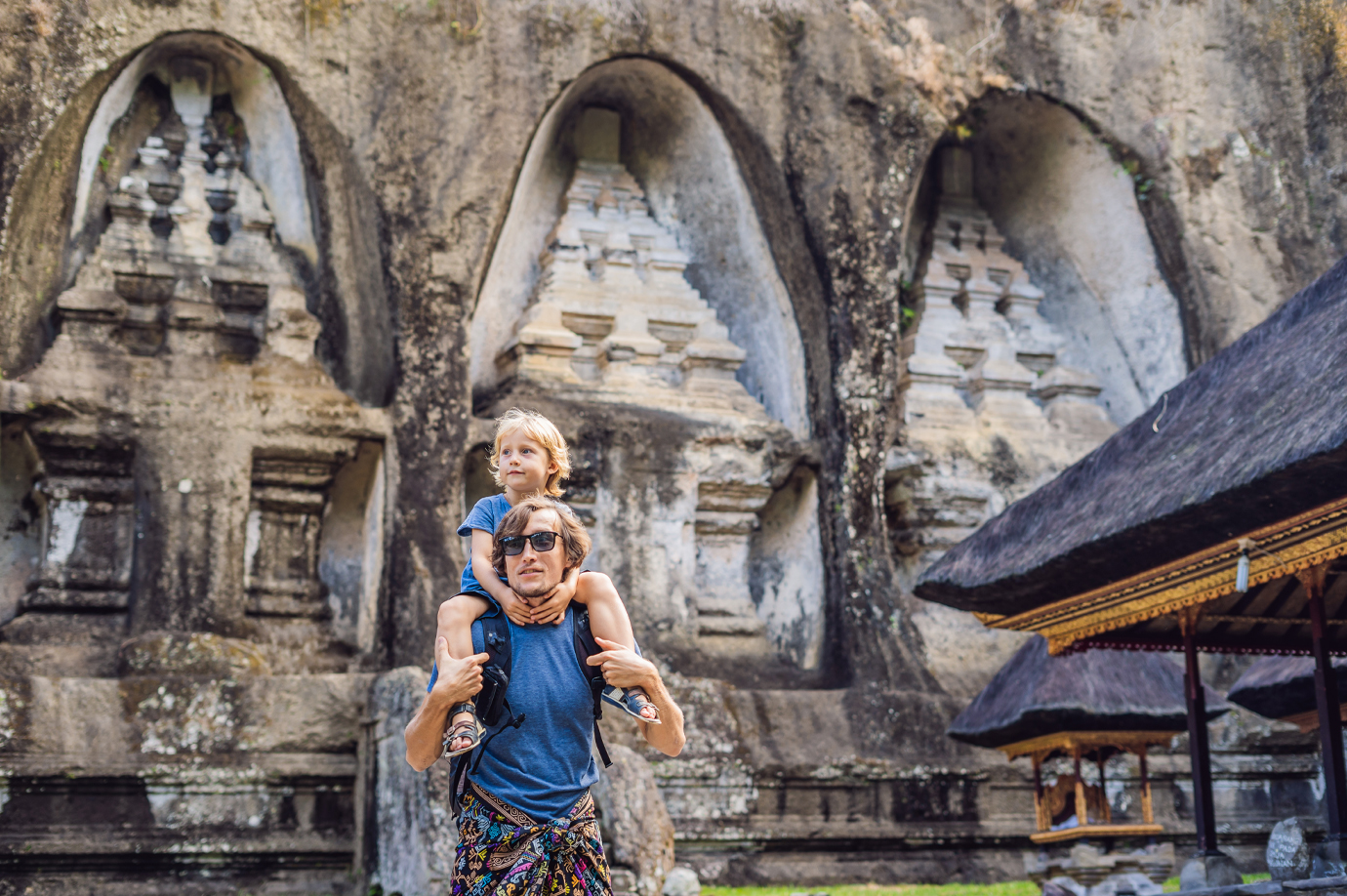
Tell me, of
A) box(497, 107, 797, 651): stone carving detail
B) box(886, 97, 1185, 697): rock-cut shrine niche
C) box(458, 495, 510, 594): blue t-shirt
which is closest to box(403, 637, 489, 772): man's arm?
box(458, 495, 510, 594): blue t-shirt

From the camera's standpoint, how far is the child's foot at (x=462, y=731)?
2.60 meters

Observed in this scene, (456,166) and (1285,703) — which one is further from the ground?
(456,166)

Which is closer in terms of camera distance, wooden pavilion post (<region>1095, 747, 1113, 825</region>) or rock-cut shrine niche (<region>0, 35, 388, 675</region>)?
wooden pavilion post (<region>1095, 747, 1113, 825</region>)

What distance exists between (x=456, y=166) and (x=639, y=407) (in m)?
2.03

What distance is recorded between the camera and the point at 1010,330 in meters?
11.6

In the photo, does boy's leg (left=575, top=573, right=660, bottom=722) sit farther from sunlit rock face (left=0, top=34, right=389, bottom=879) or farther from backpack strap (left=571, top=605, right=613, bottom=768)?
sunlit rock face (left=0, top=34, right=389, bottom=879)

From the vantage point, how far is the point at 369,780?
7496mm

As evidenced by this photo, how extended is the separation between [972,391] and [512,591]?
29.4ft

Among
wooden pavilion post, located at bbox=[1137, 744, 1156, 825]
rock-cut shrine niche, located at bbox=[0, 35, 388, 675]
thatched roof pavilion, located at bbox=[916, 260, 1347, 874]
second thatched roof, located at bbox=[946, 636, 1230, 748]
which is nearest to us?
thatched roof pavilion, located at bbox=[916, 260, 1347, 874]

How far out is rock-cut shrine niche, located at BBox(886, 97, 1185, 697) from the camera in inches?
417

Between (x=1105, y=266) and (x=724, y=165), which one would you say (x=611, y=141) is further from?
(x=1105, y=266)

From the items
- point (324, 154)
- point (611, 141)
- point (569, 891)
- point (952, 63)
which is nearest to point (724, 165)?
point (611, 141)

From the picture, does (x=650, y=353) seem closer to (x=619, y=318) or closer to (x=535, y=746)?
(x=619, y=318)

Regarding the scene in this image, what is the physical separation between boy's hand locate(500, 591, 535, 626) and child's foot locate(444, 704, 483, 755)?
0.20m
